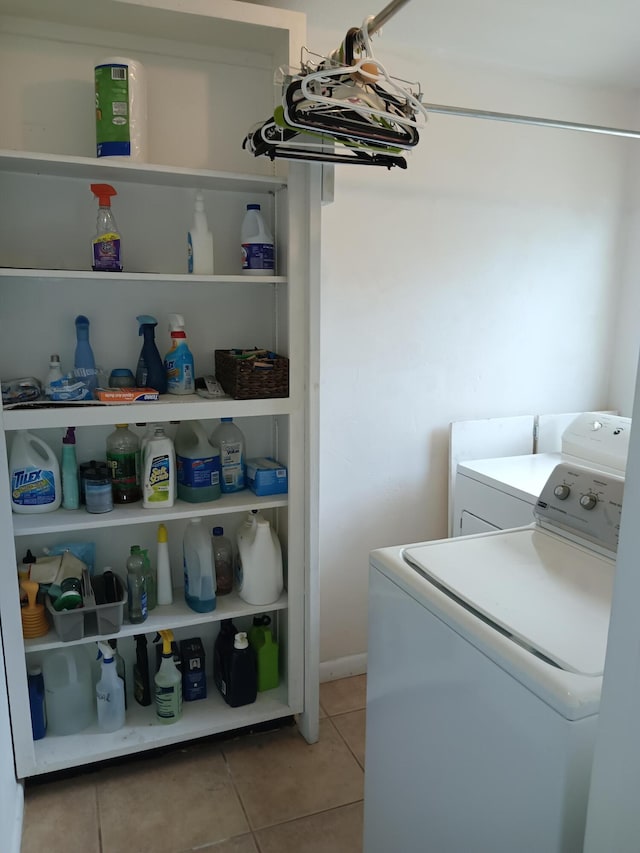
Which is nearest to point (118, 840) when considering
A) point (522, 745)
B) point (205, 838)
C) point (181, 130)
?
point (205, 838)

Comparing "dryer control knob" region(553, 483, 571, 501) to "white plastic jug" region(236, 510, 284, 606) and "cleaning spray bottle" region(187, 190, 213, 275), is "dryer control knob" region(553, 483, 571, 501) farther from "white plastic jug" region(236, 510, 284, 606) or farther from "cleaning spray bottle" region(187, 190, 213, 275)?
"cleaning spray bottle" region(187, 190, 213, 275)

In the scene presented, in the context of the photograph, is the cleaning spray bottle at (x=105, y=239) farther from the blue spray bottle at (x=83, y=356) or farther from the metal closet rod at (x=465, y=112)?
the metal closet rod at (x=465, y=112)

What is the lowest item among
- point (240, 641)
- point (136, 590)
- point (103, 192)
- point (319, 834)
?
point (319, 834)

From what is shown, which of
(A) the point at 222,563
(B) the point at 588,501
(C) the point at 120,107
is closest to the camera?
(B) the point at 588,501

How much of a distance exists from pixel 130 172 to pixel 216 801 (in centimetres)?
189

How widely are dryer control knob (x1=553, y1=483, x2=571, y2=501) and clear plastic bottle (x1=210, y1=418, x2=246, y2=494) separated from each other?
1010 mm

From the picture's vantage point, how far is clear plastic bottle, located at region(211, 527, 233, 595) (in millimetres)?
Result: 2172

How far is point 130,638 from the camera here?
2.21 m

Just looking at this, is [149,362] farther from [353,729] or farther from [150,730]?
[353,729]

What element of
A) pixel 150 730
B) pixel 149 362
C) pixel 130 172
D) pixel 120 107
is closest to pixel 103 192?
pixel 130 172

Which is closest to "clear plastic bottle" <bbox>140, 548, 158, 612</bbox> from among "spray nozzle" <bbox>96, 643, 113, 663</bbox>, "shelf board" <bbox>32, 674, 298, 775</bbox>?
"spray nozzle" <bbox>96, 643, 113, 663</bbox>

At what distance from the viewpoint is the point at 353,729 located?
2.27 m

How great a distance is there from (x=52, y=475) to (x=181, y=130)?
3.72ft

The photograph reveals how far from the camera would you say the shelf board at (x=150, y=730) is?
1.94 meters
